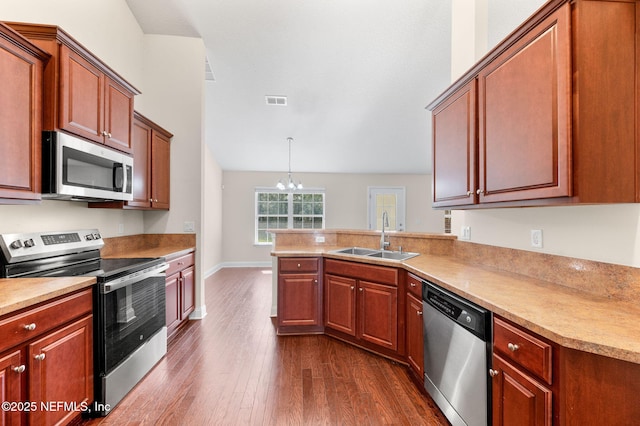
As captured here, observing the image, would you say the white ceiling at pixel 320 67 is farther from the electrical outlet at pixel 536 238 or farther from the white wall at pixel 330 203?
the electrical outlet at pixel 536 238

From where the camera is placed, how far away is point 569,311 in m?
1.21

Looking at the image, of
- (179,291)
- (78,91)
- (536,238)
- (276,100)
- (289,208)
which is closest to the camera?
(536,238)

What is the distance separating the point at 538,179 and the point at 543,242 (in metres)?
0.60

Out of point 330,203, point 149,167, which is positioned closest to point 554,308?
point 149,167

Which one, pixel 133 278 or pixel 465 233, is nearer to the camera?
pixel 133 278

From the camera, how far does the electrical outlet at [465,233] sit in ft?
7.96

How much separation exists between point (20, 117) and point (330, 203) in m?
6.26

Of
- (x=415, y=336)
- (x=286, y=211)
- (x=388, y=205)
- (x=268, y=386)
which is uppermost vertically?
(x=388, y=205)

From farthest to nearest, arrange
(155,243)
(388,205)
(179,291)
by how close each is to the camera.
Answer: (388,205), (155,243), (179,291)

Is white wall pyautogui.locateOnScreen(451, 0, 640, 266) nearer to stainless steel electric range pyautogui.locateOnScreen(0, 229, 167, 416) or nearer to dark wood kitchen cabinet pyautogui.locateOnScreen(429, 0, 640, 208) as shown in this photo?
dark wood kitchen cabinet pyautogui.locateOnScreen(429, 0, 640, 208)

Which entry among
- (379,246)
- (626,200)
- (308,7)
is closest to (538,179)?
(626,200)

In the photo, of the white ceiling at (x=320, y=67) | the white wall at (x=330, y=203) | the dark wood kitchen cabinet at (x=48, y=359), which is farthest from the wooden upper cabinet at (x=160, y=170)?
the white wall at (x=330, y=203)

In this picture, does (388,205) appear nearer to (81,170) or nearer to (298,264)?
(298,264)

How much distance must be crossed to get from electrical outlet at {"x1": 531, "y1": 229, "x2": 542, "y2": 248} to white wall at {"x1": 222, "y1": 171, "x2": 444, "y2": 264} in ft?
19.0
